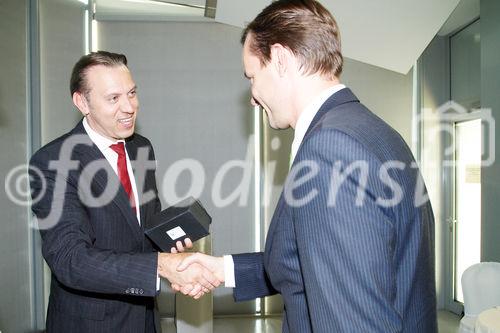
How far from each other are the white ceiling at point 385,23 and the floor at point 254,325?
96.7 inches

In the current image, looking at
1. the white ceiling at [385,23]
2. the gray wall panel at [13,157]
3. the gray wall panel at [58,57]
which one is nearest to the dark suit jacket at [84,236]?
the gray wall panel at [13,157]

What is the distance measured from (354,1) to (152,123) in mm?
2273

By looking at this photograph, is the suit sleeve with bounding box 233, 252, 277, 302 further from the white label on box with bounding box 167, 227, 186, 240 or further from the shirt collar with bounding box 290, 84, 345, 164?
the shirt collar with bounding box 290, 84, 345, 164

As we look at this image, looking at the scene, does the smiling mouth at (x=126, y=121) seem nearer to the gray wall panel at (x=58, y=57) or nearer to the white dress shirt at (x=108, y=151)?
the white dress shirt at (x=108, y=151)

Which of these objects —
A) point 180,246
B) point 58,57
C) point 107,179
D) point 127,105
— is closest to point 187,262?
point 180,246

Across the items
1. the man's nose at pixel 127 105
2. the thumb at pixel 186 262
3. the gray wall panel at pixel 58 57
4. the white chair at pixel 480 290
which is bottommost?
the white chair at pixel 480 290

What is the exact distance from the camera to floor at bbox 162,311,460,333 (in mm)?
4340

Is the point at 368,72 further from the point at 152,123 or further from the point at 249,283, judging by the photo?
the point at 249,283

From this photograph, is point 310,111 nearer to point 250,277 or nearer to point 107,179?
point 250,277

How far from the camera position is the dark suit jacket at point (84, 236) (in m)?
1.63

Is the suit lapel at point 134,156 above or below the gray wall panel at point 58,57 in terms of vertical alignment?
below

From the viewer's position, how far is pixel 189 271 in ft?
6.09

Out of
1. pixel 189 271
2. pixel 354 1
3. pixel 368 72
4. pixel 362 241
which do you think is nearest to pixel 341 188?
pixel 362 241

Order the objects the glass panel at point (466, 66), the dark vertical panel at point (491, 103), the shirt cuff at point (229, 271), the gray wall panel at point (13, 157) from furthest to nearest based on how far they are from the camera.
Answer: the glass panel at point (466, 66)
the dark vertical panel at point (491, 103)
the gray wall panel at point (13, 157)
the shirt cuff at point (229, 271)
